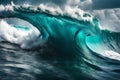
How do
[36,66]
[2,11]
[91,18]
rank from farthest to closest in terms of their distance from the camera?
[91,18] → [2,11] → [36,66]

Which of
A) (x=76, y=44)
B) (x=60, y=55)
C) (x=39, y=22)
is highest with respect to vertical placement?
(x=39, y=22)

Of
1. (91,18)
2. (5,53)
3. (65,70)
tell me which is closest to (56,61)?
(65,70)

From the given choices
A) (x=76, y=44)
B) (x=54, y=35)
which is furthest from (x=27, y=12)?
(x=76, y=44)

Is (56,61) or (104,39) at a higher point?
(104,39)

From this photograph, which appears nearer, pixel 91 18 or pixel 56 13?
pixel 56 13

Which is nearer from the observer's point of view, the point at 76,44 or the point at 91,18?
the point at 76,44

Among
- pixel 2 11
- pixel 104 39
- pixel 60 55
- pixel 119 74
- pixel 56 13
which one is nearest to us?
pixel 119 74

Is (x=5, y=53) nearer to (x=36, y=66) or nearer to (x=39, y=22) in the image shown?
(x=36, y=66)

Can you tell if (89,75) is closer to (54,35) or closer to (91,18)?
(54,35)

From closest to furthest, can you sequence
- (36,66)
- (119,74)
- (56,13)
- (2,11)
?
(36,66)
(119,74)
(2,11)
(56,13)
